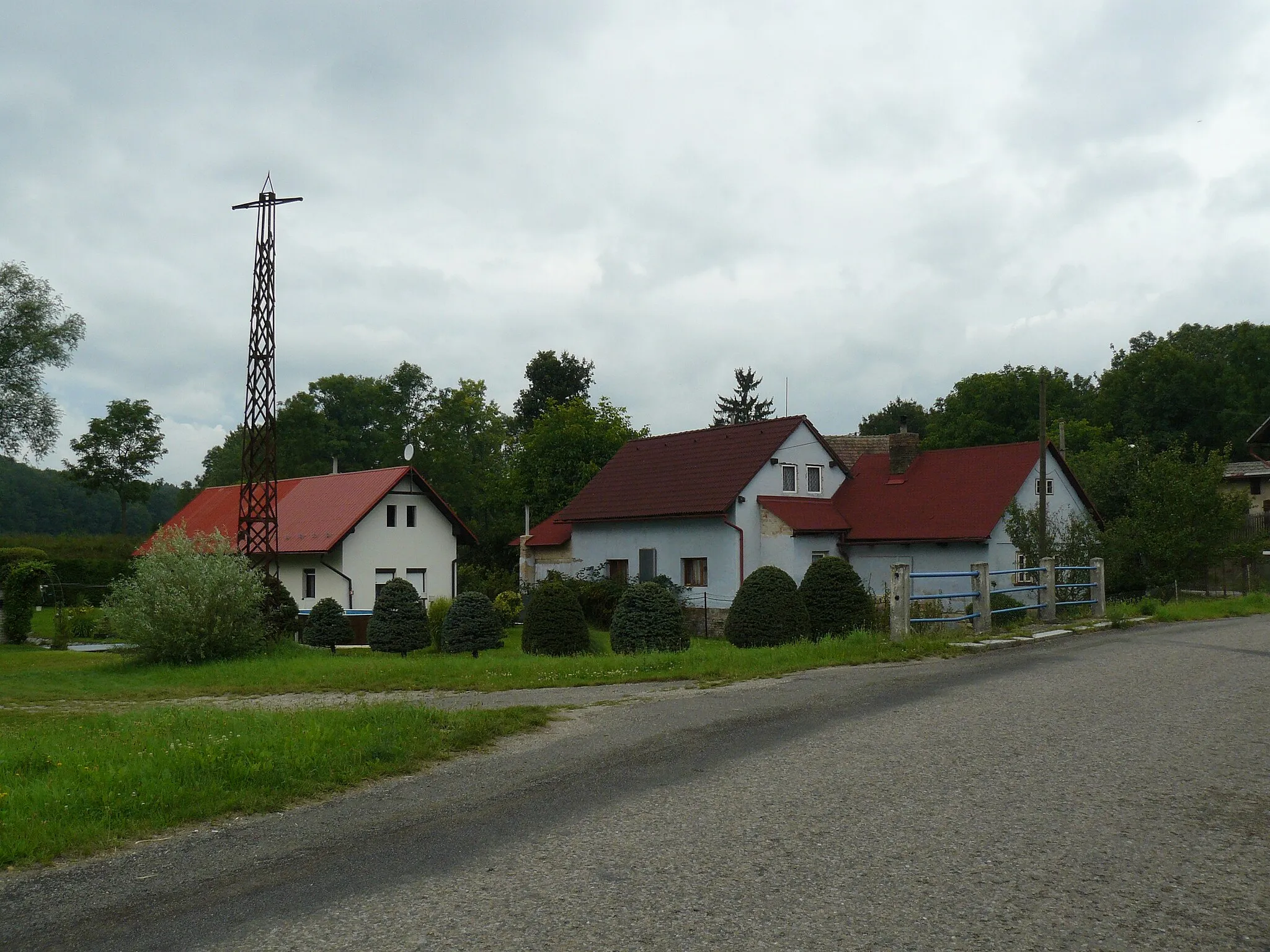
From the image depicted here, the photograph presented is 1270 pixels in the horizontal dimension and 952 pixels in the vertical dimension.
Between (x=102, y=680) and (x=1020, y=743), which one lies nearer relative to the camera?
(x=1020, y=743)

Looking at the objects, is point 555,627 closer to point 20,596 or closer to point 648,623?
point 648,623

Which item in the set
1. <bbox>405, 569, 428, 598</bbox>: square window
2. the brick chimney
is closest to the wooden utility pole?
the brick chimney

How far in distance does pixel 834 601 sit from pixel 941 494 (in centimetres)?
1830

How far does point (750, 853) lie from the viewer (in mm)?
6117

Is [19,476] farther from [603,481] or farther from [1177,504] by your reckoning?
[1177,504]

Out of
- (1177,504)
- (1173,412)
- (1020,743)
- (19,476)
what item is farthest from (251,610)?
(19,476)

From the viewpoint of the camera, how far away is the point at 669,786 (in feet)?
25.9

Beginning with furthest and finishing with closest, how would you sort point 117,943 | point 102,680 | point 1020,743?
point 102,680
point 1020,743
point 117,943

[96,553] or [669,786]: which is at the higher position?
[96,553]

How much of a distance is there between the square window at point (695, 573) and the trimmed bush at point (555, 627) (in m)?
15.9

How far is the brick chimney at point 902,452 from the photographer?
4166 cm

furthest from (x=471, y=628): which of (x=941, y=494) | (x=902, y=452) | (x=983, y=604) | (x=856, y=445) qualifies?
(x=856, y=445)

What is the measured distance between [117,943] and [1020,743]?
22.7ft

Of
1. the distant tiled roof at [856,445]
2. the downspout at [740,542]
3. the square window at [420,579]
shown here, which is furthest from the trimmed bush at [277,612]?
the distant tiled roof at [856,445]
